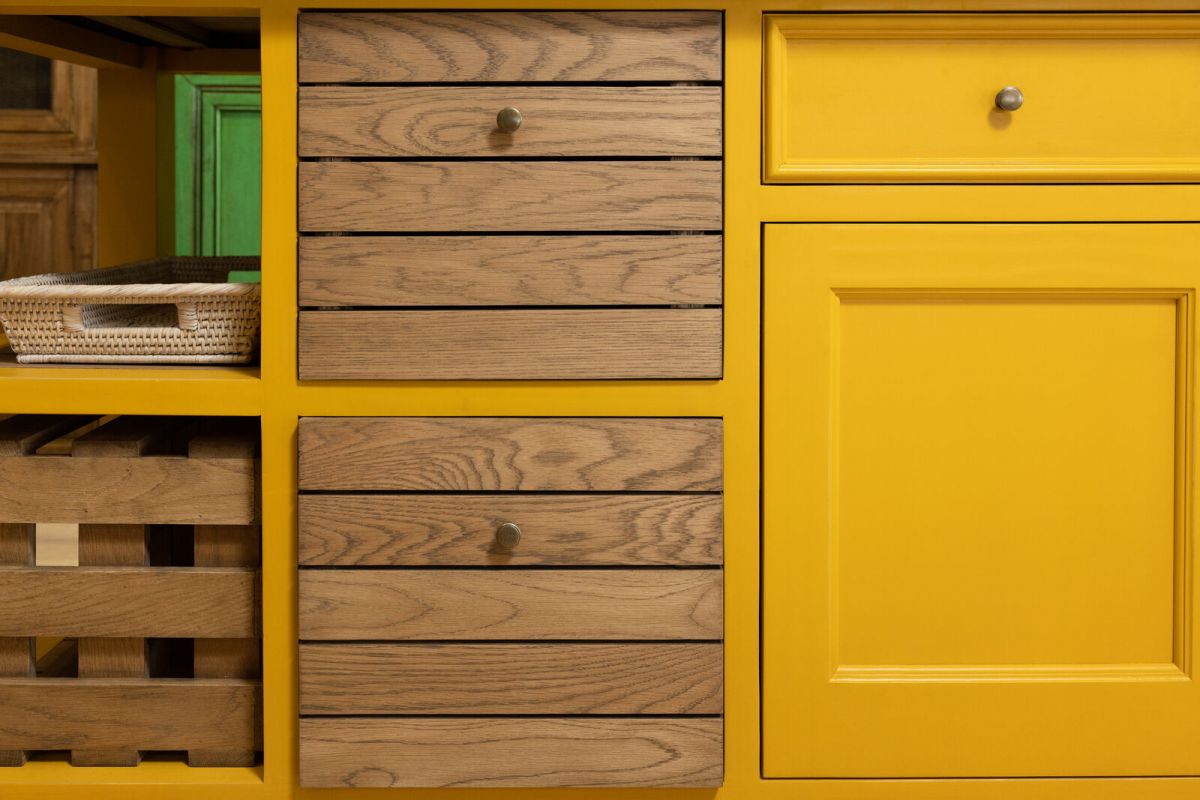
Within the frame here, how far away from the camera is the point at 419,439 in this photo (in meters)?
1.24

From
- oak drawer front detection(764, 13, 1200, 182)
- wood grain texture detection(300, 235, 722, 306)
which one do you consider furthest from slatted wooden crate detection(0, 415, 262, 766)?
oak drawer front detection(764, 13, 1200, 182)

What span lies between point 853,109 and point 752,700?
1.81ft

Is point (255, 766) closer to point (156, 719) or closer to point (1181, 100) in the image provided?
point (156, 719)

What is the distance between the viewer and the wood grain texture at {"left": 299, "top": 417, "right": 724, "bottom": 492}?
4.05 feet

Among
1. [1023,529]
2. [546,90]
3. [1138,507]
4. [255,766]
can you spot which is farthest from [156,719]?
[1138,507]

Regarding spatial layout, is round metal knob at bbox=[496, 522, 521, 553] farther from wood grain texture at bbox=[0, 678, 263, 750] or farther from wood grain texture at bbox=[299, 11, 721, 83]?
wood grain texture at bbox=[299, 11, 721, 83]

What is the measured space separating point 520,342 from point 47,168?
173 cm

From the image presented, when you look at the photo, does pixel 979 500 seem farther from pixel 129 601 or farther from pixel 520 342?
pixel 129 601

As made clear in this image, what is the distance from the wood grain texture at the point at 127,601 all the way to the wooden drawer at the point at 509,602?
0.29ft

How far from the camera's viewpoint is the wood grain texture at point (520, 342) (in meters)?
1.23

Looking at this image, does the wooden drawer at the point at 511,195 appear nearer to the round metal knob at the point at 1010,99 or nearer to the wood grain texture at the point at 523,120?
the wood grain texture at the point at 523,120

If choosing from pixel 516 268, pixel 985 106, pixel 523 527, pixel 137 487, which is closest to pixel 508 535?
pixel 523 527

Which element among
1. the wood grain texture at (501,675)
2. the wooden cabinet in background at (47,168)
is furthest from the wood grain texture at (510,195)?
the wooden cabinet in background at (47,168)

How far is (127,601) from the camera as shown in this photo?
1279 mm
